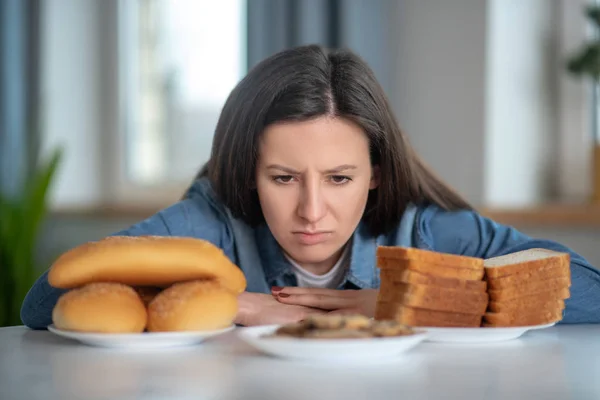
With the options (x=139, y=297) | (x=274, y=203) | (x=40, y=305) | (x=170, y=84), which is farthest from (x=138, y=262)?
(x=170, y=84)

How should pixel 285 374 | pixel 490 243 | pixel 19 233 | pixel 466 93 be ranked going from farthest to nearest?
pixel 19 233 → pixel 466 93 → pixel 490 243 → pixel 285 374

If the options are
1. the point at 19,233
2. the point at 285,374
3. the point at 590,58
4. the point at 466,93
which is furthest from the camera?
the point at 19,233

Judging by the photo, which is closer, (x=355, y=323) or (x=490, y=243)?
(x=355, y=323)

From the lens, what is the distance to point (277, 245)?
169cm

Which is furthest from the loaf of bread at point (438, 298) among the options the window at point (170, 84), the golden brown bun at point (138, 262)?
the window at point (170, 84)

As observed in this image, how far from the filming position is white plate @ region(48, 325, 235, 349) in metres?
0.96

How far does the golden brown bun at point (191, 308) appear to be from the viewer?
996 mm

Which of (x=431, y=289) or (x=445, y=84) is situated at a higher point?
(x=445, y=84)

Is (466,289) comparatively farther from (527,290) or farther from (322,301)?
(322,301)

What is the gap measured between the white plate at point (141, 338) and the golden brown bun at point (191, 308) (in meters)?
0.02

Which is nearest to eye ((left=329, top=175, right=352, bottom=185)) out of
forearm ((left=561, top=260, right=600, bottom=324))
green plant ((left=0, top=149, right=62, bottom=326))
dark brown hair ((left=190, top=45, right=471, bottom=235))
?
dark brown hair ((left=190, top=45, right=471, bottom=235))

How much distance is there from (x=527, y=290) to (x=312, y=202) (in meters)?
0.42

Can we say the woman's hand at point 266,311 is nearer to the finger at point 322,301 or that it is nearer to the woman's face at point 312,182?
the finger at point 322,301

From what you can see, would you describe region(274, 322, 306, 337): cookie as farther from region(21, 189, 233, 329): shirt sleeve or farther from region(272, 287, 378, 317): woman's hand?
region(21, 189, 233, 329): shirt sleeve
